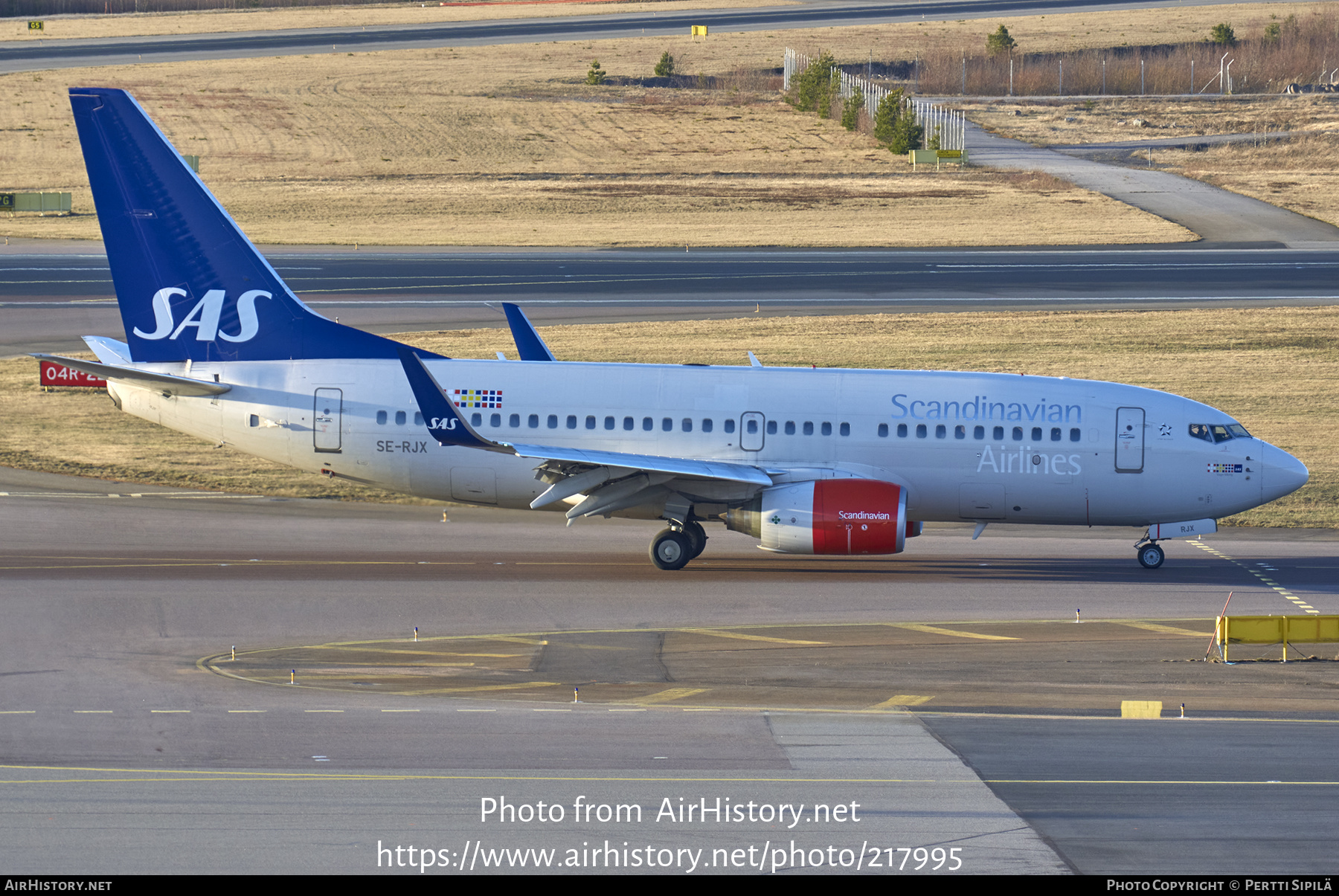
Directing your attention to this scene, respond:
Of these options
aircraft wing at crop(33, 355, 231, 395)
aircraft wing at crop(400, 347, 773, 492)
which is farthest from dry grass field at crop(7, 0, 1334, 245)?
aircraft wing at crop(400, 347, 773, 492)

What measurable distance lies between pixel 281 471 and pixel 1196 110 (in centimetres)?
9882

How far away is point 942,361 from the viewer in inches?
1892

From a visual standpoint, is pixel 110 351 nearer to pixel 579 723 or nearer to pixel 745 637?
pixel 745 637

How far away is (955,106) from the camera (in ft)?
402

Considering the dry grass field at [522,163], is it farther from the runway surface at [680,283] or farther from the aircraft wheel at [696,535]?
the aircraft wheel at [696,535]

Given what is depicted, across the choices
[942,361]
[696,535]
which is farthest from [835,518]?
[942,361]

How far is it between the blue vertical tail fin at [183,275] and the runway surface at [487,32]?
97.0 meters

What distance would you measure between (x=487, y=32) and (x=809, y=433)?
122874 millimetres

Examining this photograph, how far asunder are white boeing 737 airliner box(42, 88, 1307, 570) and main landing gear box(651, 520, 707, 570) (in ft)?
0.14

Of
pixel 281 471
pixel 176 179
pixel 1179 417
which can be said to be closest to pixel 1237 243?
pixel 1179 417

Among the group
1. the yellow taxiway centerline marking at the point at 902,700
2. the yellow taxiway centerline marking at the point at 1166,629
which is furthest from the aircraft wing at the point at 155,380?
the yellow taxiway centerline marking at the point at 1166,629

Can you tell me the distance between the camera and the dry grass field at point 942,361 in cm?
3772

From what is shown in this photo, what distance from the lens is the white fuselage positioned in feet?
98.6

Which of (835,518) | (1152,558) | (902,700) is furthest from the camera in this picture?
(1152,558)
